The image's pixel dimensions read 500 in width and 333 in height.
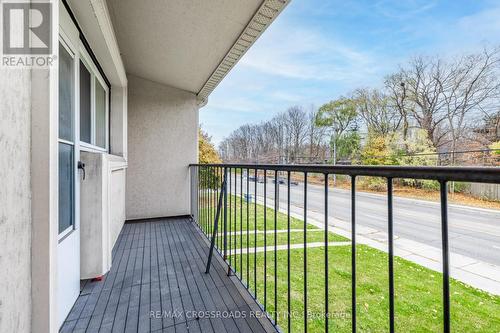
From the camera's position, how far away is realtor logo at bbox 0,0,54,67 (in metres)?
0.89

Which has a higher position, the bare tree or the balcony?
the bare tree

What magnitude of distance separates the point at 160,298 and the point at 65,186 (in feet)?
3.56

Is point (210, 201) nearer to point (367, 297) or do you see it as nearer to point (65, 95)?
point (65, 95)

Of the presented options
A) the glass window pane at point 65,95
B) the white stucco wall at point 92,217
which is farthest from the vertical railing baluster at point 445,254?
the white stucco wall at point 92,217

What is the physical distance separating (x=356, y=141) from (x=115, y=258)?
17.2 m

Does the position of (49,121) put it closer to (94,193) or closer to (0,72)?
(0,72)

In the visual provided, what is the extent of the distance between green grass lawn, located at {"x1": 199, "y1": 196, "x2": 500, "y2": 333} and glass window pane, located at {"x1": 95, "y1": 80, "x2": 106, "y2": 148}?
1701mm

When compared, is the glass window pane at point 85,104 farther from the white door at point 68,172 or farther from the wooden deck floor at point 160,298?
the wooden deck floor at point 160,298

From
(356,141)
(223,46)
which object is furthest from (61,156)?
(356,141)

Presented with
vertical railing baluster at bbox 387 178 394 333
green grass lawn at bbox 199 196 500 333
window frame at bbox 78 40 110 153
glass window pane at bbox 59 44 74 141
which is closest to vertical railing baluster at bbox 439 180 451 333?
vertical railing baluster at bbox 387 178 394 333

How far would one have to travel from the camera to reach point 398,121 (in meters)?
15.4

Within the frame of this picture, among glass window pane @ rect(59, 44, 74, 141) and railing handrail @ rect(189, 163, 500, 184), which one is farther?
glass window pane @ rect(59, 44, 74, 141)

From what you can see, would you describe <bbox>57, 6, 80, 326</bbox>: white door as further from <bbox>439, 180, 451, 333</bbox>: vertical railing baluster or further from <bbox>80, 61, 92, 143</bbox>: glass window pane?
<bbox>439, 180, 451, 333</bbox>: vertical railing baluster

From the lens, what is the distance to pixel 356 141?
17172 mm
